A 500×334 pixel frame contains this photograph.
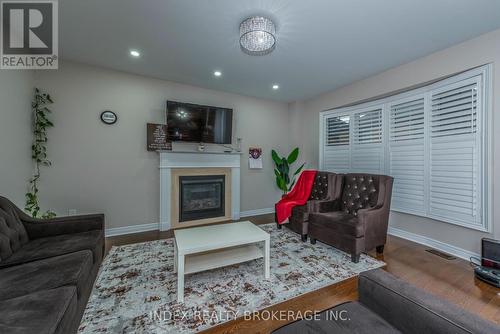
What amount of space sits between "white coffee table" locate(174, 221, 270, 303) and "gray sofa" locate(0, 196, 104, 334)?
677 millimetres

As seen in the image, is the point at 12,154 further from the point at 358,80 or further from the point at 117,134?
the point at 358,80

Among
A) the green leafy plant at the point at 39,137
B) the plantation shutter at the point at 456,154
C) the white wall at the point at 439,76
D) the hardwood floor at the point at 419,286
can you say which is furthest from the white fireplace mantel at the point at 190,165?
the plantation shutter at the point at 456,154

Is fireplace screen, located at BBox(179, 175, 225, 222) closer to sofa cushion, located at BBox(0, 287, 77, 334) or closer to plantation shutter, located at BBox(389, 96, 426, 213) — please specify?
sofa cushion, located at BBox(0, 287, 77, 334)

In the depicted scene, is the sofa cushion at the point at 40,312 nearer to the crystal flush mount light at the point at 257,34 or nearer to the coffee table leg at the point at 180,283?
the coffee table leg at the point at 180,283

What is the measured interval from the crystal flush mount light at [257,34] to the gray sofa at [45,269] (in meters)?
2.40

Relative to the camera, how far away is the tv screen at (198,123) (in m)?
3.62

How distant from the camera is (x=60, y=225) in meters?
2.14

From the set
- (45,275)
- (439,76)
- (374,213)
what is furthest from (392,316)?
(439,76)

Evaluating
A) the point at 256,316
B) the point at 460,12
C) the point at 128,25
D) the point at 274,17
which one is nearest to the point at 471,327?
the point at 256,316

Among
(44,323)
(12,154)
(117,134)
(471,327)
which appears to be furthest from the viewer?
(117,134)

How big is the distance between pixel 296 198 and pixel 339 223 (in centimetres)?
118

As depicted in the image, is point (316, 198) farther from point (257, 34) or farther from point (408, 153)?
point (257, 34)

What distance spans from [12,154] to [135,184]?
1413 mm

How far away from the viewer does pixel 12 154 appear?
7.82 ft
